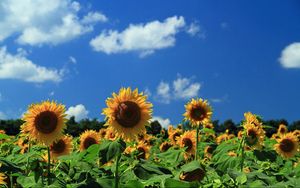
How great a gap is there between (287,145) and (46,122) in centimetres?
723

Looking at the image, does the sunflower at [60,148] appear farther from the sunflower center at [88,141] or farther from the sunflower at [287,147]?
the sunflower at [287,147]

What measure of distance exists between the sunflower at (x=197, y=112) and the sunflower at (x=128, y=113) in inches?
190

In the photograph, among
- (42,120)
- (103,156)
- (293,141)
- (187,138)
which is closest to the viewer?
(103,156)

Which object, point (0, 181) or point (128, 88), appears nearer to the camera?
point (0, 181)

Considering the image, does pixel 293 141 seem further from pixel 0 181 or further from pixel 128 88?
pixel 0 181

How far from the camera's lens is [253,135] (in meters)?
8.98

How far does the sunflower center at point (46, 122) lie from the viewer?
6.91 m

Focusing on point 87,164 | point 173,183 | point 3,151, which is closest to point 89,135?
point 3,151

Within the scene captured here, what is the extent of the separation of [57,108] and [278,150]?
712 centimetres

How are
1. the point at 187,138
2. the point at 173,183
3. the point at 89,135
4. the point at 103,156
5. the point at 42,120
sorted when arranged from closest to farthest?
the point at 173,183 → the point at 103,156 → the point at 42,120 → the point at 89,135 → the point at 187,138

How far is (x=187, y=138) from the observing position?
1169 cm

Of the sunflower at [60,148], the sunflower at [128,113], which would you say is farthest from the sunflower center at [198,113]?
the sunflower at [128,113]

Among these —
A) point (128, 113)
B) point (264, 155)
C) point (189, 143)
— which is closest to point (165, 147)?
point (189, 143)

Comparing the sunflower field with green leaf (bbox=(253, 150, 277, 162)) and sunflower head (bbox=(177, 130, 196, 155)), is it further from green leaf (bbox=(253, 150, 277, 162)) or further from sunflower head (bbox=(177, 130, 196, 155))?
sunflower head (bbox=(177, 130, 196, 155))
